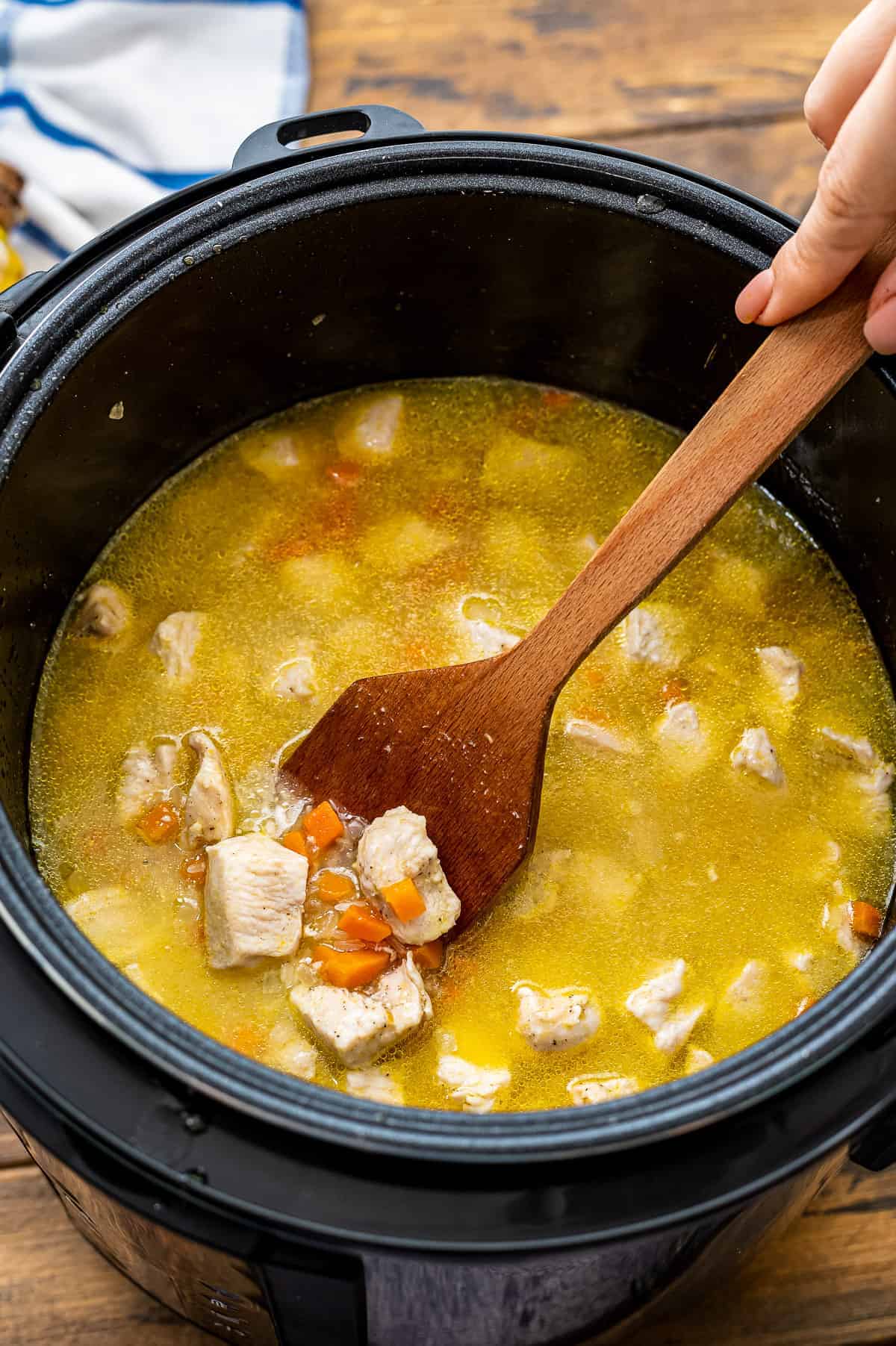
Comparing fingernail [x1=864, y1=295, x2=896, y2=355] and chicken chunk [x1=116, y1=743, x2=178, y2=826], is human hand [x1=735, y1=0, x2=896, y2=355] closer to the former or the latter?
fingernail [x1=864, y1=295, x2=896, y2=355]

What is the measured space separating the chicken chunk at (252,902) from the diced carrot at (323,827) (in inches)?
3.2

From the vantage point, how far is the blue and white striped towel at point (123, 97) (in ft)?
8.61

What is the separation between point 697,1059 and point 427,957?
1.32 ft

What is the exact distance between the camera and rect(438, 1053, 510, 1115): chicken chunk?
1.76 metres

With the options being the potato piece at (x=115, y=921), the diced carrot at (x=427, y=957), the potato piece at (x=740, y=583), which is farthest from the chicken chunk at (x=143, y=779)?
the potato piece at (x=740, y=583)

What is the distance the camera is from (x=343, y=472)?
7.68ft

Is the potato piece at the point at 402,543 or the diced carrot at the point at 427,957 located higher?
the potato piece at the point at 402,543

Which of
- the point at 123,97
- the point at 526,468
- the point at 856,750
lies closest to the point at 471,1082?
the point at 856,750

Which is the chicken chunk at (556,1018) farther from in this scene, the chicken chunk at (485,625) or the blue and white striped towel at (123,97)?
the blue and white striped towel at (123,97)

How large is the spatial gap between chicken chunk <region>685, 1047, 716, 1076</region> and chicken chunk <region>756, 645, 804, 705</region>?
603 mm

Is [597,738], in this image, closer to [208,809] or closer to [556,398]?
[208,809]

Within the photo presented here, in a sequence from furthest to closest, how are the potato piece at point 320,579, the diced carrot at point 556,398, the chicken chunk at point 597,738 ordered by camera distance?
the diced carrot at point 556,398, the potato piece at point 320,579, the chicken chunk at point 597,738

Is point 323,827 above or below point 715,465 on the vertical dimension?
below

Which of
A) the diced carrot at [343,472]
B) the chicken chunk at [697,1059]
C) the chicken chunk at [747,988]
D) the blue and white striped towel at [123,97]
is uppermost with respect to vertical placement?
the blue and white striped towel at [123,97]
